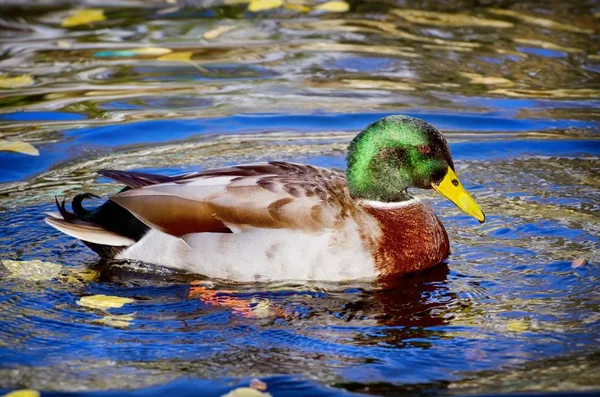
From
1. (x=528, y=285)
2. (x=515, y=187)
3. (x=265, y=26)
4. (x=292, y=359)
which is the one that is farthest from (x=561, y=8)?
(x=292, y=359)

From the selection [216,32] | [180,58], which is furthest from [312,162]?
[216,32]

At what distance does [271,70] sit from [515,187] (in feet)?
10.8

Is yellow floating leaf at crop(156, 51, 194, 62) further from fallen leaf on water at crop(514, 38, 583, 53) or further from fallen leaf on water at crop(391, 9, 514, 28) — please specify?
fallen leaf on water at crop(514, 38, 583, 53)

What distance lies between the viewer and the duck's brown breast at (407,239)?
6.03 m

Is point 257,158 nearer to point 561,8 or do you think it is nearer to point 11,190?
point 11,190

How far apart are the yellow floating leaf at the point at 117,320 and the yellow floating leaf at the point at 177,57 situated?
16.6 ft

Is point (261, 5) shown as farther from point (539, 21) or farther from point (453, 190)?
point (453, 190)

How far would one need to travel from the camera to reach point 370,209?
244 inches

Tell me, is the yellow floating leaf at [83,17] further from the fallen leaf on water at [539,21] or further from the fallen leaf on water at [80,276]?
the fallen leaf on water at [80,276]

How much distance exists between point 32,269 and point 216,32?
539 centimetres

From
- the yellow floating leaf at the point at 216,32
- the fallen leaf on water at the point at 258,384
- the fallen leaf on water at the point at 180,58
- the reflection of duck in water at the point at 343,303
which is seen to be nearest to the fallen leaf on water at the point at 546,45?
the yellow floating leaf at the point at 216,32

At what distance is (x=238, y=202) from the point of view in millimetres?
5898

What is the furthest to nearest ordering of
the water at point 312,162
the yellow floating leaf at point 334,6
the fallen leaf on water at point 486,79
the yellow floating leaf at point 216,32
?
the yellow floating leaf at point 334,6 → the yellow floating leaf at point 216,32 → the fallen leaf on water at point 486,79 → the water at point 312,162

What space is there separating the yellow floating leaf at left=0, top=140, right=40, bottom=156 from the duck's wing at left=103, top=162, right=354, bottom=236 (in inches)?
86.1
